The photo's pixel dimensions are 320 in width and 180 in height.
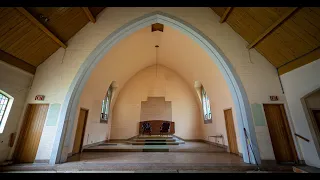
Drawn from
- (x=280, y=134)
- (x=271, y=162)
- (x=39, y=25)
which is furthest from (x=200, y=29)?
(x=39, y=25)

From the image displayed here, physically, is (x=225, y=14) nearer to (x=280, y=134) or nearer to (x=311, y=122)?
(x=311, y=122)

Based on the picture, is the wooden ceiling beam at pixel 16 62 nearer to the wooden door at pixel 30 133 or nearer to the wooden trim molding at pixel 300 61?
the wooden door at pixel 30 133

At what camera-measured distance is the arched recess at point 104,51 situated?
3760 millimetres

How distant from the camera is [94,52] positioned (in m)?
4.42

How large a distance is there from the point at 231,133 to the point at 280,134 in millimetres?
1587

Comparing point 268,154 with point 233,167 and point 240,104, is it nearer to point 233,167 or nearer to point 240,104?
point 233,167

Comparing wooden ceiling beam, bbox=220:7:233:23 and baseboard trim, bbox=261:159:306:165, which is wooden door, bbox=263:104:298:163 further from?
wooden ceiling beam, bbox=220:7:233:23

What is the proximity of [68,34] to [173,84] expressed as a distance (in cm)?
678

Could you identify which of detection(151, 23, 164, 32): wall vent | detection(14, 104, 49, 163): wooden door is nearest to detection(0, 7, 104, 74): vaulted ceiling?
detection(14, 104, 49, 163): wooden door

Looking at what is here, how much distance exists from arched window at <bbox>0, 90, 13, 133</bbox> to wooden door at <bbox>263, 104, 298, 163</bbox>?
7533mm

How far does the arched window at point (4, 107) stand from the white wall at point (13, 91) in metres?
0.07

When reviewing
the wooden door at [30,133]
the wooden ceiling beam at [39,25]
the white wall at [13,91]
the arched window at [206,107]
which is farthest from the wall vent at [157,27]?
the wooden door at [30,133]

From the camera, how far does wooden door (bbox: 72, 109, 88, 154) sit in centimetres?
503
